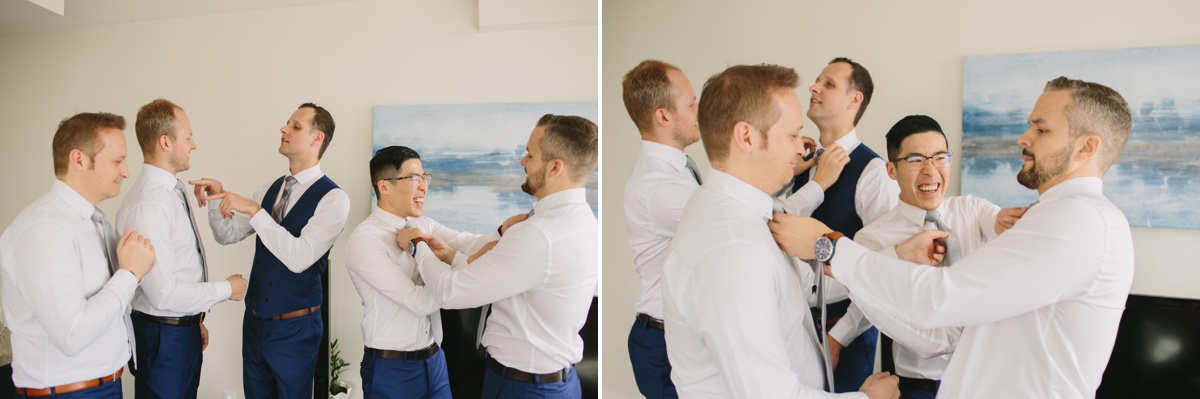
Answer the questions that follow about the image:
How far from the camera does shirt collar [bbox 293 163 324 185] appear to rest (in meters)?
2.27

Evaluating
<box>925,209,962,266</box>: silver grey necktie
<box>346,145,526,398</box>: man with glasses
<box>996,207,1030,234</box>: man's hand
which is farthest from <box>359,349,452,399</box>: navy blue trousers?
<box>996,207,1030,234</box>: man's hand

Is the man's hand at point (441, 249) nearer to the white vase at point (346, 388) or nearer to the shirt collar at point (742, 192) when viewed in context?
the white vase at point (346, 388)

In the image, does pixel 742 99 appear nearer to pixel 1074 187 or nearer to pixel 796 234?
pixel 796 234

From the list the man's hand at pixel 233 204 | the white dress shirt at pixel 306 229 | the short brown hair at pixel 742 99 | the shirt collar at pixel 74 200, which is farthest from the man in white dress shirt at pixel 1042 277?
the shirt collar at pixel 74 200

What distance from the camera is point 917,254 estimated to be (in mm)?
1812

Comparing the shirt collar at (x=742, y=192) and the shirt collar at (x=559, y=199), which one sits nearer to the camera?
the shirt collar at (x=742, y=192)

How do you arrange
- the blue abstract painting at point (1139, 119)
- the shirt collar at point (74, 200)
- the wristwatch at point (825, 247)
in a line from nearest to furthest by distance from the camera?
the wristwatch at point (825, 247) → the shirt collar at point (74, 200) → the blue abstract painting at point (1139, 119)

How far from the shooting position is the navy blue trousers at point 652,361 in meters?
2.33

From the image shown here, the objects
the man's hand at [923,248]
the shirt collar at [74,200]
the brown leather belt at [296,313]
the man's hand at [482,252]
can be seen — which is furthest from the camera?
the brown leather belt at [296,313]

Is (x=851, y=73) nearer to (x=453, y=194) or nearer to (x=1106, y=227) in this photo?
(x=1106, y=227)

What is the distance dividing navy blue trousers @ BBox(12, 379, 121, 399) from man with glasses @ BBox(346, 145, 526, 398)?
76cm

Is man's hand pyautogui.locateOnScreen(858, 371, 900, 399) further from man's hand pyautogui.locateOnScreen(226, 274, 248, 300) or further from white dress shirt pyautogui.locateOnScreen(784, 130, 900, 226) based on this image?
man's hand pyautogui.locateOnScreen(226, 274, 248, 300)

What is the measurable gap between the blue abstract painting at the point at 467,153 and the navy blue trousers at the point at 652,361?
0.60 m

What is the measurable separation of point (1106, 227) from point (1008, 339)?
1.06 feet
